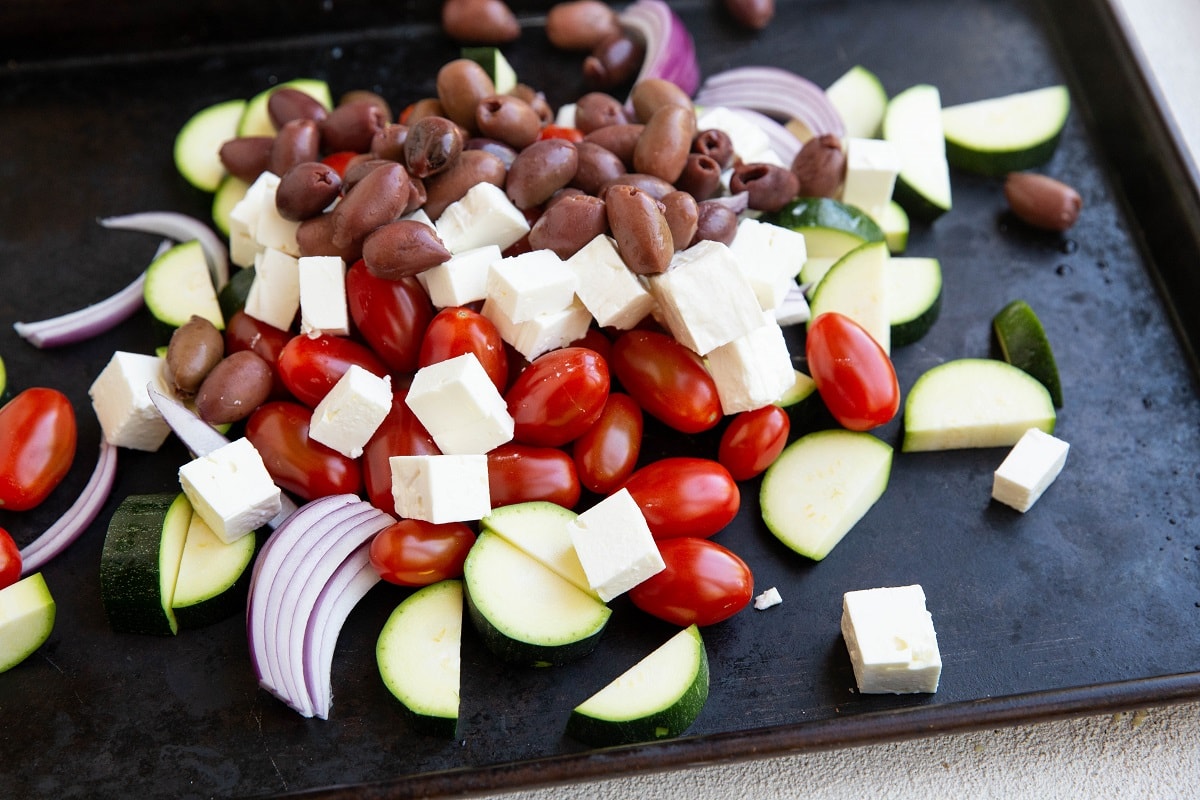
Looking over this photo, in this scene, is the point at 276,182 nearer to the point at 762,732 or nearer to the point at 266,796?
the point at 266,796

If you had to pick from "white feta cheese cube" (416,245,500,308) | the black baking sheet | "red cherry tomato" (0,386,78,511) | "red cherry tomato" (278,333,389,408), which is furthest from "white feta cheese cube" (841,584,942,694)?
"red cherry tomato" (0,386,78,511)

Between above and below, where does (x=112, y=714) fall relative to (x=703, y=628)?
below

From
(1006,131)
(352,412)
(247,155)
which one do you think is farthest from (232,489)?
(1006,131)

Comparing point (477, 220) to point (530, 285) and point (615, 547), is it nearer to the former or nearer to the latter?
point (530, 285)

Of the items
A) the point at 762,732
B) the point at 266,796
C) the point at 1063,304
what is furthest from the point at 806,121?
the point at 266,796

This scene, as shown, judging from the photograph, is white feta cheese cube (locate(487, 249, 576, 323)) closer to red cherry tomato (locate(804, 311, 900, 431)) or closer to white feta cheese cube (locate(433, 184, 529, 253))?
white feta cheese cube (locate(433, 184, 529, 253))

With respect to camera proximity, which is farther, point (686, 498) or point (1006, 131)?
point (1006, 131)
